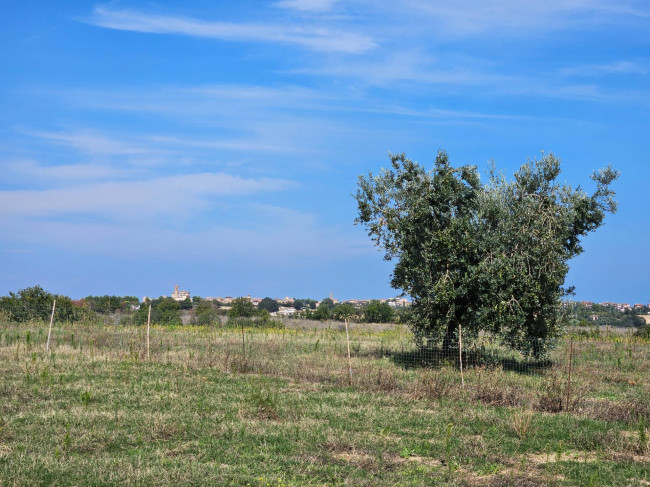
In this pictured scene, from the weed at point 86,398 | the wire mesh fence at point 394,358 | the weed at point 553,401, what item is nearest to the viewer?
the weed at point 86,398

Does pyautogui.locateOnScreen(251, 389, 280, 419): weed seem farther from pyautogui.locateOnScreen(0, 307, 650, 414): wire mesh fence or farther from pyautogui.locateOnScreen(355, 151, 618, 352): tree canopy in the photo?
pyautogui.locateOnScreen(355, 151, 618, 352): tree canopy

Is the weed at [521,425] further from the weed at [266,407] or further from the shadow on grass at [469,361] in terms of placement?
the shadow on grass at [469,361]

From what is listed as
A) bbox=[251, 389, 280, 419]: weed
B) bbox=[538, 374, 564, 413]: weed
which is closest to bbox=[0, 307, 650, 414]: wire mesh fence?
bbox=[538, 374, 564, 413]: weed

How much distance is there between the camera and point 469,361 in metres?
19.6

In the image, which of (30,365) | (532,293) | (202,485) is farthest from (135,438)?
(532,293)

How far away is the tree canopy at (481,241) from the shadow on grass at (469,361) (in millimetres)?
541

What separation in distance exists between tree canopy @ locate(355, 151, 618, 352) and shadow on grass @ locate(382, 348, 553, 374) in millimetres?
541

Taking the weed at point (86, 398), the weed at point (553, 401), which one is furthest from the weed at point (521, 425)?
the weed at point (86, 398)

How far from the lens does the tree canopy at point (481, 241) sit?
59.6 ft

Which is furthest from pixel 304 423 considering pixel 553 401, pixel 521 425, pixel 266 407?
pixel 553 401

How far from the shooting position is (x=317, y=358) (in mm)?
20078

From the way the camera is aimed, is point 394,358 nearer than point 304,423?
No

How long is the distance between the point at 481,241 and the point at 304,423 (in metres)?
9.49

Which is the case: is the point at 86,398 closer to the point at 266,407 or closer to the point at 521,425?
the point at 266,407
